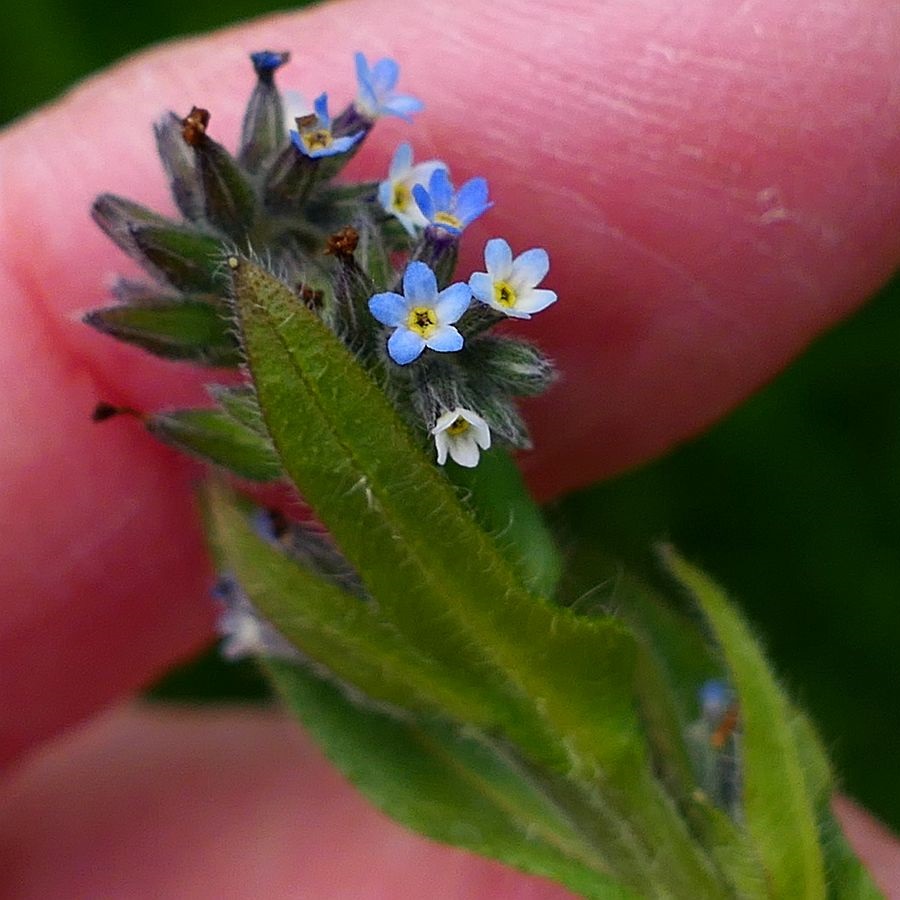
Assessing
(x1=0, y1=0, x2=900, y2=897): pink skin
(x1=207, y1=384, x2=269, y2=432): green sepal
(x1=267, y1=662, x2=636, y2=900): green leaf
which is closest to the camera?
(x1=207, y1=384, x2=269, y2=432): green sepal

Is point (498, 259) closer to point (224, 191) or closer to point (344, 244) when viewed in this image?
point (344, 244)

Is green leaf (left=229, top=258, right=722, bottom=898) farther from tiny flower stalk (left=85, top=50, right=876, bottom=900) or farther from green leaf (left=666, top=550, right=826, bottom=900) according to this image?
green leaf (left=666, top=550, right=826, bottom=900)

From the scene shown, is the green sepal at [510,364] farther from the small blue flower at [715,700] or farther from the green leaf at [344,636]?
the small blue flower at [715,700]

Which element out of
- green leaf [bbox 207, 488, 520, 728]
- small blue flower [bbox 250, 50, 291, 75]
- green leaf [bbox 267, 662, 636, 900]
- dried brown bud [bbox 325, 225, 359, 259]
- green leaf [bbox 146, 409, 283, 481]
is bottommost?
green leaf [bbox 267, 662, 636, 900]

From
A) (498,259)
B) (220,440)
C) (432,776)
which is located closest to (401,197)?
(498,259)

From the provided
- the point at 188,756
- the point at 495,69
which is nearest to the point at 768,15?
the point at 495,69

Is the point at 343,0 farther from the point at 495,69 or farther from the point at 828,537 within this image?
the point at 828,537

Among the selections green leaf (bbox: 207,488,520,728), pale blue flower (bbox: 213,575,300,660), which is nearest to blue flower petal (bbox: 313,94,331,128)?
green leaf (bbox: 207,488,520,728)
